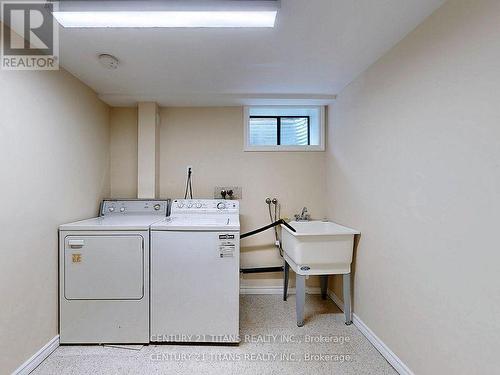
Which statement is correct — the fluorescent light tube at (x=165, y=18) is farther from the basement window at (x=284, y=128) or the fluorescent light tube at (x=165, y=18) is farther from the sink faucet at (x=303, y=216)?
the sink faucet at (x=303, y=216)

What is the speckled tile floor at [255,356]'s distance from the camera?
1610mm

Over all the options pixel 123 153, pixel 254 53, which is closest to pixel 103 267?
pixel 123 153

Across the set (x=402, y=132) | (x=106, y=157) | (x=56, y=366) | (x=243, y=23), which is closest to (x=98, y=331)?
(x=56, y=366)

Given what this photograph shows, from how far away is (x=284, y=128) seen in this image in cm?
303

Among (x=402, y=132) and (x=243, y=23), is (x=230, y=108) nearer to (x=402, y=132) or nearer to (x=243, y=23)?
(x=243, y=23)

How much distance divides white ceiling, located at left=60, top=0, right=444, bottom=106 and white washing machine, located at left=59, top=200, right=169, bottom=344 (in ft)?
4.12

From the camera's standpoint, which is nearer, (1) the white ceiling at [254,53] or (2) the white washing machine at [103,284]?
(1) the white ceiling at [254,53]

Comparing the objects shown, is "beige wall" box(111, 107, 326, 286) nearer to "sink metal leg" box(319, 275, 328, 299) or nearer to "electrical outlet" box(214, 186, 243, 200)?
"electrical outlet" box(214, 186, 243, 200)

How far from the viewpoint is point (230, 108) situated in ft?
9.21

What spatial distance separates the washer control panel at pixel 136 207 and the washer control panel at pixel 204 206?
0.14 m

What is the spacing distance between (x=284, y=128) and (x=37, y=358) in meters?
2.97

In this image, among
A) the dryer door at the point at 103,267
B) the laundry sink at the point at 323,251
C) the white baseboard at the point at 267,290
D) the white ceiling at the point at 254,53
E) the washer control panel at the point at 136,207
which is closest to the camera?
the white ceiling at the point at 254,53

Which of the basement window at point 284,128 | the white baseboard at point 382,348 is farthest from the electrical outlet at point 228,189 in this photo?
the white baseboard at point 382,348

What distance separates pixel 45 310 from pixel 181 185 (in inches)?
60.5
